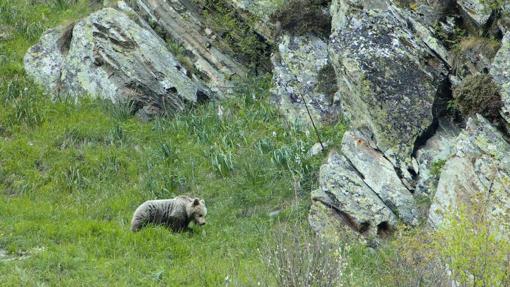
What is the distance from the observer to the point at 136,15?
72.0 ft

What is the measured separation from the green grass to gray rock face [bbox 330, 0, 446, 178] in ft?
5.09

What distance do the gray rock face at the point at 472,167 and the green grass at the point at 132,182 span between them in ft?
7.81

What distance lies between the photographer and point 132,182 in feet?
54.3

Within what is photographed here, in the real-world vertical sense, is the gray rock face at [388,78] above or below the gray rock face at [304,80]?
above

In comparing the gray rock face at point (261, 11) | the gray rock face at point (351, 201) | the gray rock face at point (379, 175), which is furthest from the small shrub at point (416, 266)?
the gray rock face at point (261, 11)

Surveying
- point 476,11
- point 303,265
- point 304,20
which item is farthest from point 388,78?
point 303,265

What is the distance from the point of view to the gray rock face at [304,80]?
18297mm

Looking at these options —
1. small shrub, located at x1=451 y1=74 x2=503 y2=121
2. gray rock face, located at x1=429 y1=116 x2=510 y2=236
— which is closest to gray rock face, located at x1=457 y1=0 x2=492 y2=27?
small shrub, located at x1=451 y1=74 x2=503 y2=121

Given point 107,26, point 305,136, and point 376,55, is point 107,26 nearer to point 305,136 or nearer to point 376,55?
point 305,136

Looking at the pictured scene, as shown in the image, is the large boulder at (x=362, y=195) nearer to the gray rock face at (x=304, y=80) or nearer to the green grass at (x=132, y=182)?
the green grass at (x=132, y=182)

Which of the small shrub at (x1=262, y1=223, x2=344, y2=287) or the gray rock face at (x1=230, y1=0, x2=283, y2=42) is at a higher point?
the small shrub at (x1=262, y1=223, x2=344, y2=287)

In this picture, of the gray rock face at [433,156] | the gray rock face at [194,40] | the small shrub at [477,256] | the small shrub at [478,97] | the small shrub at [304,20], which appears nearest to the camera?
the small shrub at [477,256]

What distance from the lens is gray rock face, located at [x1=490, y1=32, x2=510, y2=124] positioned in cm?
1346

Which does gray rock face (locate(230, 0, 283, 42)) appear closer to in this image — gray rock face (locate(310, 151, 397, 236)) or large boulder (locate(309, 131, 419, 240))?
large boulder (locate(309, 131, 419, 240))
